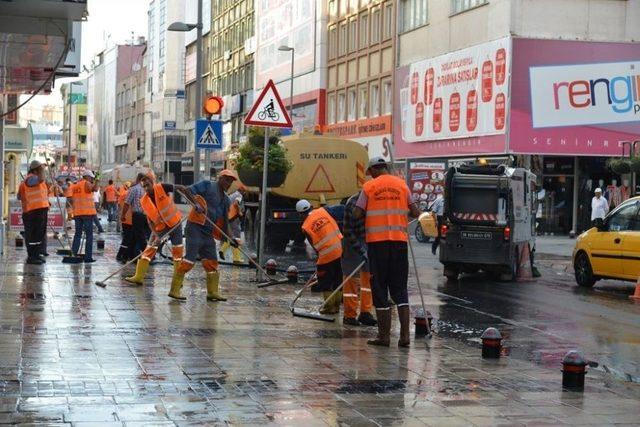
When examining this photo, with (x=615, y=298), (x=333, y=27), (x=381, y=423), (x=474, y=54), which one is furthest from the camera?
(x=333, y=27)

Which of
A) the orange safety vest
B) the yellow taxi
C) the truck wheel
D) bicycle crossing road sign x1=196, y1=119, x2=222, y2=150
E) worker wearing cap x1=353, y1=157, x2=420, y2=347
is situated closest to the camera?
worker wearing cap x1=353, y1=157, x2=420, y2=347

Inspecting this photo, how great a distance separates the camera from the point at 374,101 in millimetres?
56656

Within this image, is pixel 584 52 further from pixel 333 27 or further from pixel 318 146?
pixel 333 27

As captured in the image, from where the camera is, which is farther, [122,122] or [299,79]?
[122,122]

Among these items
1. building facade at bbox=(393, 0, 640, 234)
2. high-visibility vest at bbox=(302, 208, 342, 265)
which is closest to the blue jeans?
high-visibility vest at bbox=(302, 208, 342, 265)

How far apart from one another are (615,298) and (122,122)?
116499 millimetres

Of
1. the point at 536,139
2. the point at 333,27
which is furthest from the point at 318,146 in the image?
the point at 333,27

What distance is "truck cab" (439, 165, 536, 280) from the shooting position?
21219 mm

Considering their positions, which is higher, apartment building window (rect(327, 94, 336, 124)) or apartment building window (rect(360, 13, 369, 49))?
apartment building window (rect(360, 13, 369, 49))

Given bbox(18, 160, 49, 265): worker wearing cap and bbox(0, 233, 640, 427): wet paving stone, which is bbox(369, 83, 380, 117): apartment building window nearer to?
bbox(18, 160, 49, 265): worker wearing cap

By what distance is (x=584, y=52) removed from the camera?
4141cm

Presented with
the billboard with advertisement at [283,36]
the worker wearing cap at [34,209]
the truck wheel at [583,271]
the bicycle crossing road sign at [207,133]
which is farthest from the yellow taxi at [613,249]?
the billboard with advertisement at [283,36]

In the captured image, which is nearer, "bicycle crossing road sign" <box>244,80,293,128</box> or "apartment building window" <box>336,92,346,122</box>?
"bicycle crossing road sign" <box>244,80,293,128</box>

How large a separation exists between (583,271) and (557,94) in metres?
21.6
